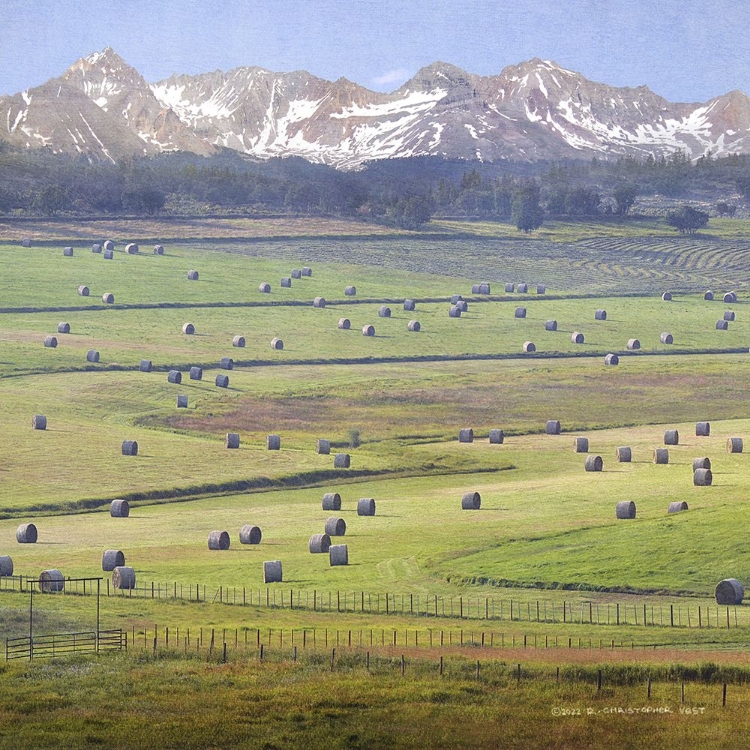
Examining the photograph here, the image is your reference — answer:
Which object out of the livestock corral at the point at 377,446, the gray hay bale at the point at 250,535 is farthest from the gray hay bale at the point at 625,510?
the gray hay bale at the point at 250,535

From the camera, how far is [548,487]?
276 ft

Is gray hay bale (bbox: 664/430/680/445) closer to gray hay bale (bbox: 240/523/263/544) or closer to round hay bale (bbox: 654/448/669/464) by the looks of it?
round hay bale (bbox: 654/448/669/464)

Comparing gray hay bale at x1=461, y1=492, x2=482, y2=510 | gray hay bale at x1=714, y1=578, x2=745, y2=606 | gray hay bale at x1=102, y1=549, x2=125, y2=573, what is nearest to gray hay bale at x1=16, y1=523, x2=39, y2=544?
gray hay bale at x1=102, y1=549, x2=125, y2=573

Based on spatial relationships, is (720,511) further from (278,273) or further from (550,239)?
(550,239)

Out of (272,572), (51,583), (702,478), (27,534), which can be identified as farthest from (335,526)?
(702,478)

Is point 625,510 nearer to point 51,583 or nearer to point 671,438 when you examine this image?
point 671,438

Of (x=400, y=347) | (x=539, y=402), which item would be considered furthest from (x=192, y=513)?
(x=400, y=347)

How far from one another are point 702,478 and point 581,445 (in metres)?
15.1

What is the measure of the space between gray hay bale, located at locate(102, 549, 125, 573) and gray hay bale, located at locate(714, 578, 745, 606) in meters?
21.9

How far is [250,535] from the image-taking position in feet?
230

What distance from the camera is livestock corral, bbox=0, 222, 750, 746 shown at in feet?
192

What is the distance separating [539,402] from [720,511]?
40.6 metres

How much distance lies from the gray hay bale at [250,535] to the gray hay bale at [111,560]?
7.37m

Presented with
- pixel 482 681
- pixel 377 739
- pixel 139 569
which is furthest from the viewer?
pixel 139 569
